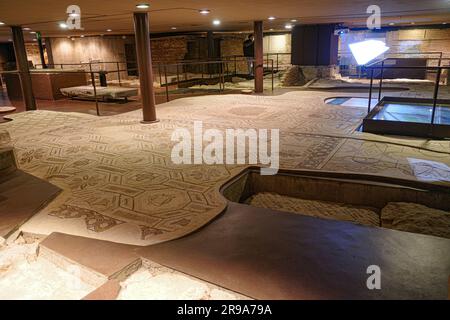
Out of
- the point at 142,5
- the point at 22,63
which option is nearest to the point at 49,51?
the point at 22,63

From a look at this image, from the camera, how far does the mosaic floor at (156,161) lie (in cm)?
297

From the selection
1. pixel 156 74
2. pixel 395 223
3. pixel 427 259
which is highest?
pixel 156 74

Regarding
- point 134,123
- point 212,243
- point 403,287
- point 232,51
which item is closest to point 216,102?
point 134,123

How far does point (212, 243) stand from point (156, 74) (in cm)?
1462

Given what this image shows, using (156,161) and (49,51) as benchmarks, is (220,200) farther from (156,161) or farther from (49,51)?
(49,51)

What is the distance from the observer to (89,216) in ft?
9.97

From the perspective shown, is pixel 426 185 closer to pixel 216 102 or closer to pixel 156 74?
pixel 216 102

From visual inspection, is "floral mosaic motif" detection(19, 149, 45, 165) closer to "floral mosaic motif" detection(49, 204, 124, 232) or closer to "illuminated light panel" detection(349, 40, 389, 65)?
"floral mosaic motif" detection(49, 204, 124, 232)

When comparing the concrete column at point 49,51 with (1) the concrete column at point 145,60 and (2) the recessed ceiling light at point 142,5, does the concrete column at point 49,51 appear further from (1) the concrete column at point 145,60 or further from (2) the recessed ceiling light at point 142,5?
(2) the recessed ceiling light at point 142,5

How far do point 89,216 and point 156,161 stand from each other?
159 cm

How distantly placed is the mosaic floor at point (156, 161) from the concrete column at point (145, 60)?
0.40 meters

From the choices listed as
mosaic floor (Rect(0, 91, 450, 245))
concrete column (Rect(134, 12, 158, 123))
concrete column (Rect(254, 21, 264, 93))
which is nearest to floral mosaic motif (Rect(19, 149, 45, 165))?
mosaic floor (Rect(0, 91, 450, 245))

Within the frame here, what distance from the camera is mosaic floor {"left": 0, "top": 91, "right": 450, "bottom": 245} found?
2.97 metres

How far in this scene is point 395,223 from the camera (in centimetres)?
325
